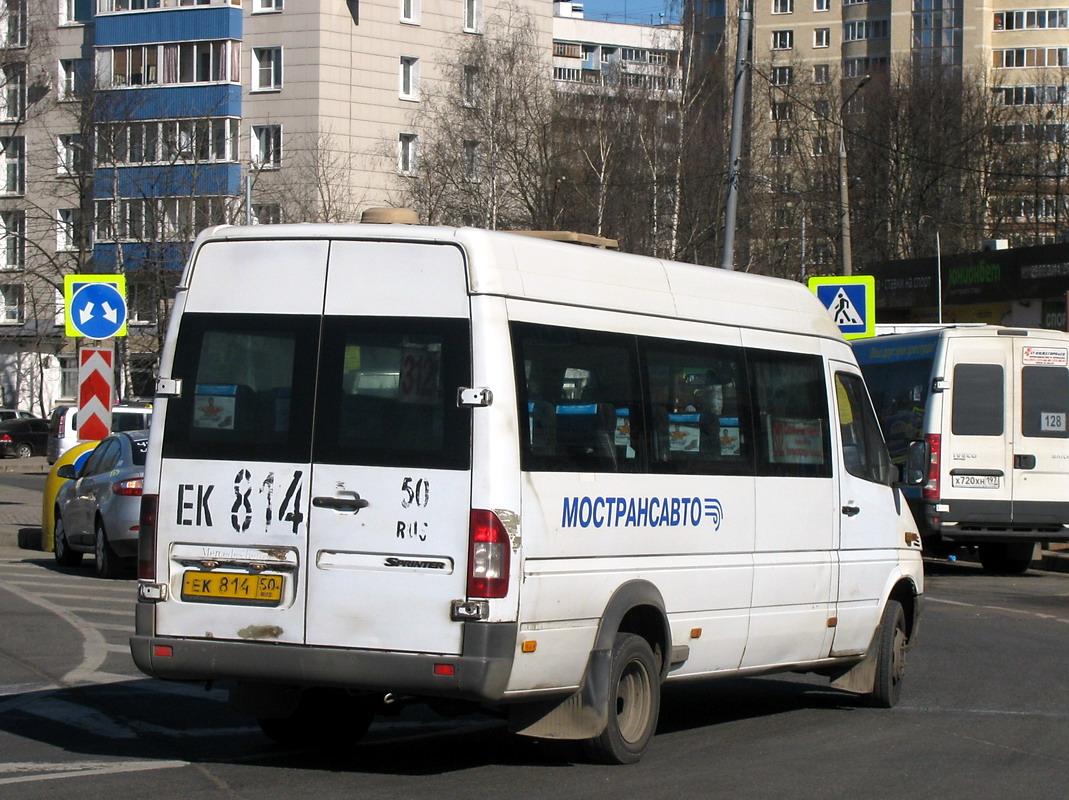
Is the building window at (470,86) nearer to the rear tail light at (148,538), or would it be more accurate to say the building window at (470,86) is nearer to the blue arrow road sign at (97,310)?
the blue arrow road sign at (97,310)

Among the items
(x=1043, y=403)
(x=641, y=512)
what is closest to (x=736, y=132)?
(x=1043, y=403)

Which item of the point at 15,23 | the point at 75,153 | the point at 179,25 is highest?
the point at 15,23

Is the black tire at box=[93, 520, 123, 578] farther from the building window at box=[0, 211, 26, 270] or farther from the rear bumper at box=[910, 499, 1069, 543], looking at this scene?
the building window at box=[0, 211, 26, 270]

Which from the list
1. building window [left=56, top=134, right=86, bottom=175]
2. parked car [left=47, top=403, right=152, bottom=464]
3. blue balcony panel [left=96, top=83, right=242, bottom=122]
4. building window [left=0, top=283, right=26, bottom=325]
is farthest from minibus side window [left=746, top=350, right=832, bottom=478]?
building window [left=0, top=283, right=26, bottom=325]

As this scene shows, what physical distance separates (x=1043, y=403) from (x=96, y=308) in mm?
11205

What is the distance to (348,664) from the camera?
264 inches

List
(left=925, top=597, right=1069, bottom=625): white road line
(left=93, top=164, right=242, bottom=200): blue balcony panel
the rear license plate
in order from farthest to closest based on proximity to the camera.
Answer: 1. (left=93, top=164, right=242, bottom=200): blue balcony panel
2. (left=925, top=597, right=1069, bottom=625): white road line
3. the rear license plate

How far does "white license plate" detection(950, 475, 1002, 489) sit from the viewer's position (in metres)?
18.1

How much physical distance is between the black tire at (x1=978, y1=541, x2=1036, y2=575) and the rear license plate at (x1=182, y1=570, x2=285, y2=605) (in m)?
14.0

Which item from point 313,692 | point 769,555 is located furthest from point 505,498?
point 769,555

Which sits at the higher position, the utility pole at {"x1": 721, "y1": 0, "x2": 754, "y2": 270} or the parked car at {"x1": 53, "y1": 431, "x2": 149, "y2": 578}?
the utility pole at {"x1": 721, "y1": 0, "x2": 754, "y2": 270}

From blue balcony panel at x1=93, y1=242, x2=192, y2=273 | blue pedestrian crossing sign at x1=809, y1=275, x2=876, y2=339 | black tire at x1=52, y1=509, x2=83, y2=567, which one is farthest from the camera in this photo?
blue balcony panel at x1=93, y1=242, x2=192, y2=273

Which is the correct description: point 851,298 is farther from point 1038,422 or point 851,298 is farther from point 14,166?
point 14,166

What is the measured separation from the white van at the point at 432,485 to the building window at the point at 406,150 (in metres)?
57.9
